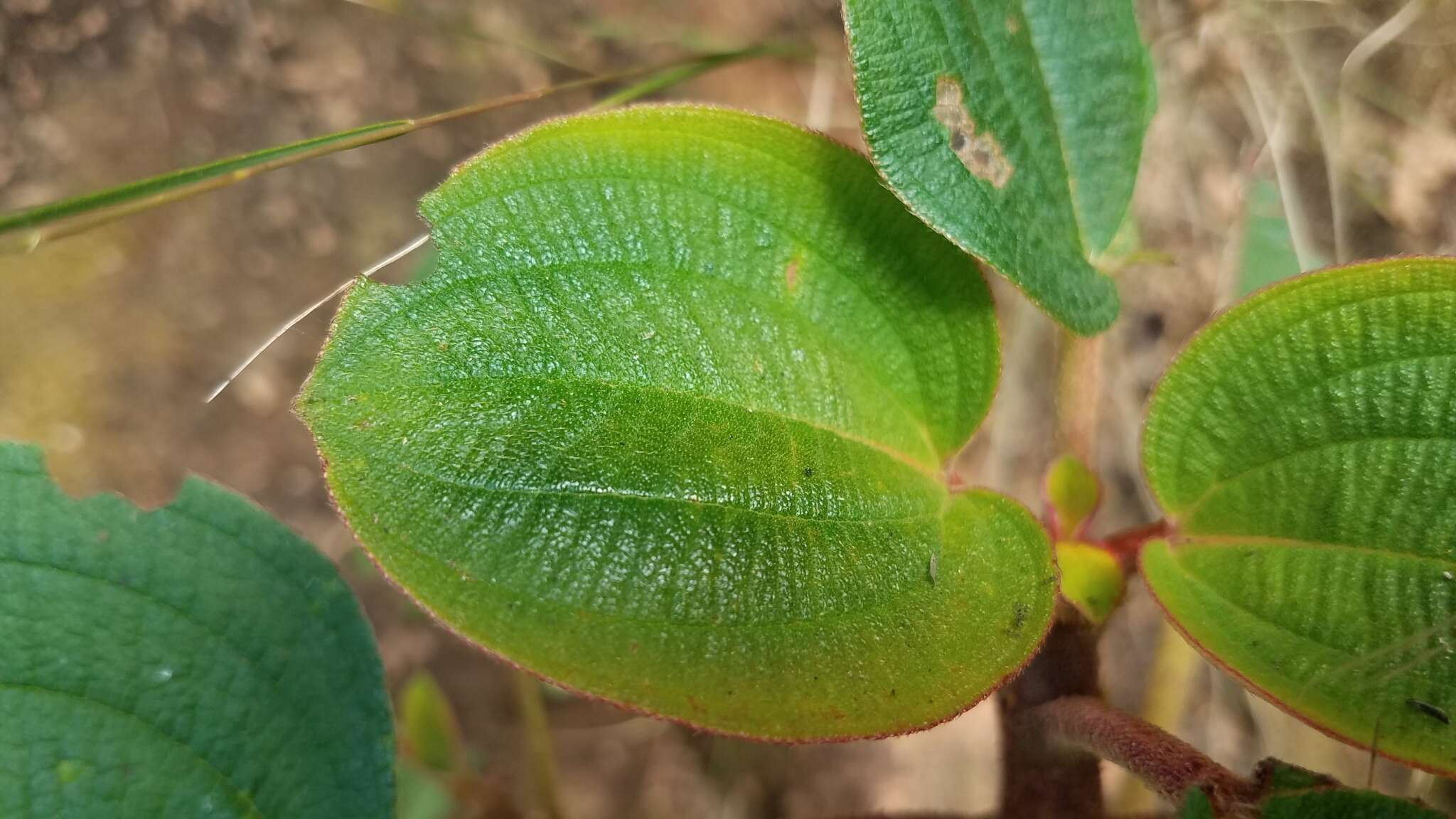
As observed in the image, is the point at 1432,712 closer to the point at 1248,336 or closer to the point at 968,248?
the point at 1248,336

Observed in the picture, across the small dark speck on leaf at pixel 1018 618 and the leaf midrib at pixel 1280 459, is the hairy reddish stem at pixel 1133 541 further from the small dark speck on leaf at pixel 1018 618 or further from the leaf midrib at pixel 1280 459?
the small dark speck on leaf at pixel 1018 618

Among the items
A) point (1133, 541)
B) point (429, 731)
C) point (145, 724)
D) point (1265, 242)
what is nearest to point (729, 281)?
point (1133, 541)

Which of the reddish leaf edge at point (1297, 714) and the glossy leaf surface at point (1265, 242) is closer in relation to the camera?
the reddish leaf edge at point (1297, 714)

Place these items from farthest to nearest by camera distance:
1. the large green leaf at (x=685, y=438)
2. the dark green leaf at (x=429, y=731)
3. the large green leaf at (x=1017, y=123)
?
the dark green leaf at (x=429, y=731) < the large green leaf at (x=1017, y=123) < the large green leaf at (x=685, y=438)

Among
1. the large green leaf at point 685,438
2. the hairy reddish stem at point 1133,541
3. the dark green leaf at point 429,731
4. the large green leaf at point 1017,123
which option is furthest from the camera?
the dark green leaf at point 429,731

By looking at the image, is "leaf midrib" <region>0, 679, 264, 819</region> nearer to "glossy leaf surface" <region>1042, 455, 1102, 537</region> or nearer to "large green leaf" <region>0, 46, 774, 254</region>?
"large green leaf" <region>0, 46, 774, 254</region>

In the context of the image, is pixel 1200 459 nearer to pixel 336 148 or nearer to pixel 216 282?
pixel 336 148

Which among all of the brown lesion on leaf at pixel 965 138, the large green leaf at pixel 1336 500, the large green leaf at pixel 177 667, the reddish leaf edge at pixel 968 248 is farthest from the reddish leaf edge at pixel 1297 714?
the large green leaf at pixel 177 667
